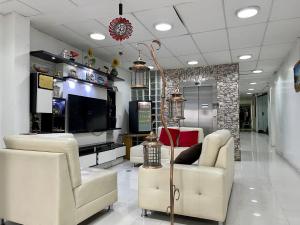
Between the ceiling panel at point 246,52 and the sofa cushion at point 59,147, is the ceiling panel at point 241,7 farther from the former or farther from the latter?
the sofa cushion at point 59,147

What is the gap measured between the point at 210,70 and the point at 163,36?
2.79 meters

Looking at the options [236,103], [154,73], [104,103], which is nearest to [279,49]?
[236,103]

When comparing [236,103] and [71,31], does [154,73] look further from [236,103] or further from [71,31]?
[71,31]

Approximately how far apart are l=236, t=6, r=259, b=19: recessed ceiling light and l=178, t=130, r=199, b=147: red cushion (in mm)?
2888

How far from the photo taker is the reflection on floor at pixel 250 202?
8.51 feet

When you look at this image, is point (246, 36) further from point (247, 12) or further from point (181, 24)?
point (181, 24)

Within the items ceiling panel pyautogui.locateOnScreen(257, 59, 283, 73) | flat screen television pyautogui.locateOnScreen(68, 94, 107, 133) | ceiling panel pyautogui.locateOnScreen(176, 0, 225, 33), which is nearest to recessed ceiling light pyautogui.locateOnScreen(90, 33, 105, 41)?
flat screen television pyautogui.locateOnScreen(68, 94, 107, 133)

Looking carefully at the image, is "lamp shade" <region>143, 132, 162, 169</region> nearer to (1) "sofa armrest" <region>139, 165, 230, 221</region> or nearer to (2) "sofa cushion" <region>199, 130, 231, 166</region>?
(1) "sofa armrest" <region>139, 165, 230, 221</region>

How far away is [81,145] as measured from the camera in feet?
16.3

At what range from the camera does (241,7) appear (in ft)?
10.4

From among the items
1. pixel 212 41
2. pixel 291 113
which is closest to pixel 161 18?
pixel 212 41

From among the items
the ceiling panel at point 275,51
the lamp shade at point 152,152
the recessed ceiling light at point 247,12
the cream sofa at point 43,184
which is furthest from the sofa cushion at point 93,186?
the ceiling panel at point 275,51

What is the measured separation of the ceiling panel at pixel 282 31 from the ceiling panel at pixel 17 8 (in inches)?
145

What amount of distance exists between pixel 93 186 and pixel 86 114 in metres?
2.74
